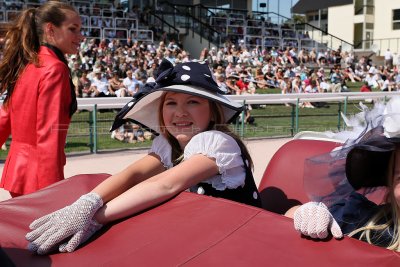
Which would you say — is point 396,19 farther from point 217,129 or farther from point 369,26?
point 217,129

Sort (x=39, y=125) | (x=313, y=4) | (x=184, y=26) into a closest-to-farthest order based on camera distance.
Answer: (x=39, y=125) < (x=184, y=26) < (x=313, y=4)

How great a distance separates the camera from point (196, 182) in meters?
2.01

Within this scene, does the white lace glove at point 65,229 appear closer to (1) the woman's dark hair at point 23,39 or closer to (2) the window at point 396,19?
(1) the woman's dark hair at point 23,39

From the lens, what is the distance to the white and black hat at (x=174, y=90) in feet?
7.59

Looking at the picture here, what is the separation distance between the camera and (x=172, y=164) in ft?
7.92

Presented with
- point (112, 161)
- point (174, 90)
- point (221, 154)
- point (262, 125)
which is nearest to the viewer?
point (221, 154)

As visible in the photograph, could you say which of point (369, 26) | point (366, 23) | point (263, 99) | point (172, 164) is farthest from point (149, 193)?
point (369, 26)

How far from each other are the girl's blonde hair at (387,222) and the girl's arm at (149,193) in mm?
644

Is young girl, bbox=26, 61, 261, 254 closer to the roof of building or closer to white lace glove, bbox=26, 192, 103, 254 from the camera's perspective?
white lace glove, bbox=26, 192, 103, 254

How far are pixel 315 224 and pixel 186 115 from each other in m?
0.99

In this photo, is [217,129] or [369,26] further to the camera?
[369,26]

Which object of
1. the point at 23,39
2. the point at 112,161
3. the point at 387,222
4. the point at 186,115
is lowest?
the point at 112,161

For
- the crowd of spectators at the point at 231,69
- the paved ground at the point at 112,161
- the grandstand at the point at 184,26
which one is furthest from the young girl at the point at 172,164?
the grandstand at the point at 184,26

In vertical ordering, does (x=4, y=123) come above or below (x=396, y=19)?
below
